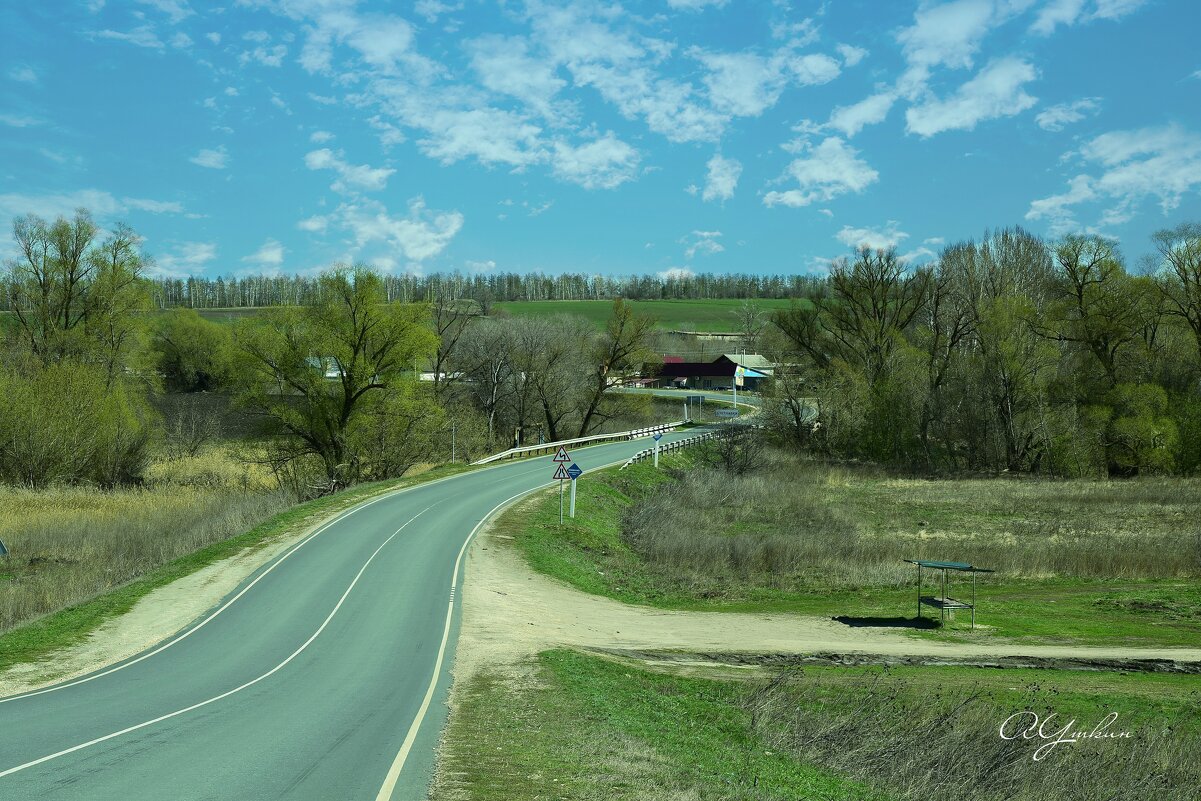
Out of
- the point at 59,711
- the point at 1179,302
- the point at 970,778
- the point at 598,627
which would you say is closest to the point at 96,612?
the point at 59,711

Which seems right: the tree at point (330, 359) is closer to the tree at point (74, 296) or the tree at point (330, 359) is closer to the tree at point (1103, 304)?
Answer: the tree at point (74, 296)

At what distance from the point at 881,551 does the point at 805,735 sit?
20623 millimetres

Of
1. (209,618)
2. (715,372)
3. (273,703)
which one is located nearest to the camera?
(273,703)

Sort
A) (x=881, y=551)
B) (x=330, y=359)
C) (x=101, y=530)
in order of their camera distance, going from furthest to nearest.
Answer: (x=330, y=359)
(x=101, y=530)
(x=881, y=551)

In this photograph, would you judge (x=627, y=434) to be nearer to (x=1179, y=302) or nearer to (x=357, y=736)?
(x=1179, y=302)

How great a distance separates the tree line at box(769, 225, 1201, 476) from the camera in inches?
2418

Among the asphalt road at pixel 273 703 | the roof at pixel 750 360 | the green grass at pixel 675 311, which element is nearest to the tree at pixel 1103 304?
the asphalt road at pixel 273 703

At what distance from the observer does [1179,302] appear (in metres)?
61.2

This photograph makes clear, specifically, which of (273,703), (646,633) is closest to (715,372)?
(646,633)

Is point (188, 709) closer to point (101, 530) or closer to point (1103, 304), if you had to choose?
point (101, 530)

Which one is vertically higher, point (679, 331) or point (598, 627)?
point (679, 331)

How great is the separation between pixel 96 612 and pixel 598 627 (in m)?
12.7

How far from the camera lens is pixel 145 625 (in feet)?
69.1

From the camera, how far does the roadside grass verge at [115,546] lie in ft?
→ 69.5
